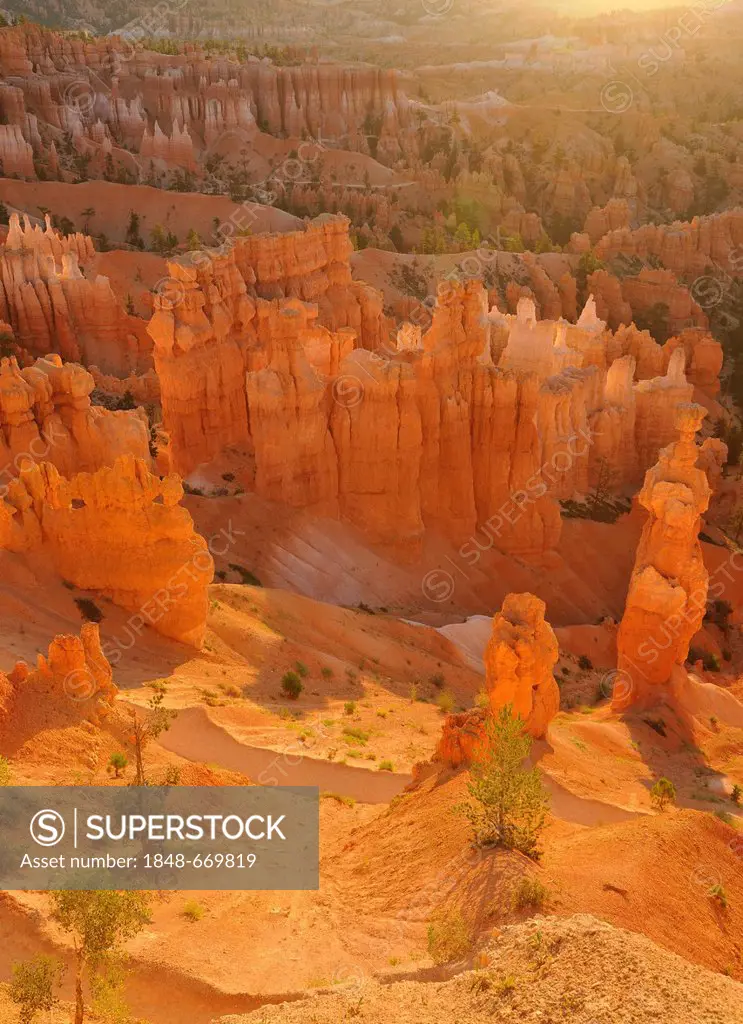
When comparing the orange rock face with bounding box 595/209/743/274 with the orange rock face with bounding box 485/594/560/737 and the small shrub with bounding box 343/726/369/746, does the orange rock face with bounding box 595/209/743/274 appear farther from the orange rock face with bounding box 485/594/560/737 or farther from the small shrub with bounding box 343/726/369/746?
the small shrub with bounding box 343/726/369/746

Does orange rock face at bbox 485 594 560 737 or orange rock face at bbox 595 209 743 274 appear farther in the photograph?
orange rock face at bbox 595 209 743 274

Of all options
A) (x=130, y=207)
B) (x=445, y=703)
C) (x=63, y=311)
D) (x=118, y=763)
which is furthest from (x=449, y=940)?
(x=130, y=207)

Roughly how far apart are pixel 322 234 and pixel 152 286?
48.8ft

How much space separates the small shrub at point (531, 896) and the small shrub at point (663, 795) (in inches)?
273

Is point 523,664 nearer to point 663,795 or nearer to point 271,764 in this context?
point 663,795

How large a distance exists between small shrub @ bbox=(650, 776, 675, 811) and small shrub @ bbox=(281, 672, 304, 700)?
20.1 feet

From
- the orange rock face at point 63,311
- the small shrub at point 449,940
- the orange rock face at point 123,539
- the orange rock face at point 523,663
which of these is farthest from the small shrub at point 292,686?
the orange rock face at point 63,311

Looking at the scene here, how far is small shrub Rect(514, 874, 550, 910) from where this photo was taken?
8898 mm

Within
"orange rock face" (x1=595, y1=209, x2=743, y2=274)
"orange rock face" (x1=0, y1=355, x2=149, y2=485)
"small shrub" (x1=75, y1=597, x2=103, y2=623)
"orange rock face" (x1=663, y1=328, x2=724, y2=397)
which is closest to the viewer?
"small shrub" (x1=75, y1=597, x2=103, y2=623)

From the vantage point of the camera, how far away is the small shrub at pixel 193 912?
30.3 feet

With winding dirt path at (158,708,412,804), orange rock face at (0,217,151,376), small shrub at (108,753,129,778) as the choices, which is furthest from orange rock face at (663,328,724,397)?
small shrub at (108,753,129,778)

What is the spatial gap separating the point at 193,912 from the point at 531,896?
311cm

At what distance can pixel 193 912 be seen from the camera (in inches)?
365

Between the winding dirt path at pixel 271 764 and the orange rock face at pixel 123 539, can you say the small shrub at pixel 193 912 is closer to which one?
the winding dirt path at pixel 271 764
